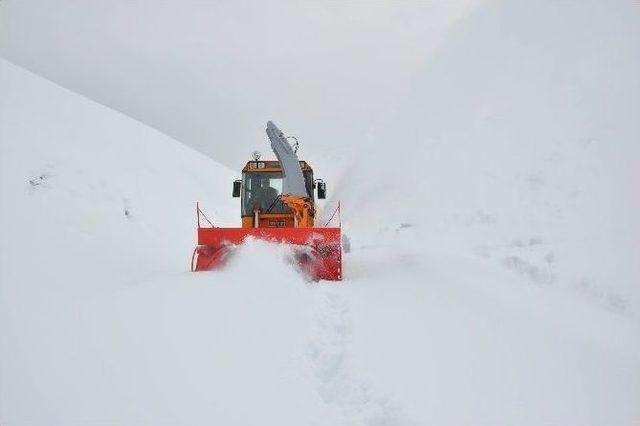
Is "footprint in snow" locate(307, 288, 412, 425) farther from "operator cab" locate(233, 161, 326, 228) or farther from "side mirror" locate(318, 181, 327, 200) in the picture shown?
"operator cab" locate(233, 161, 326, 228)

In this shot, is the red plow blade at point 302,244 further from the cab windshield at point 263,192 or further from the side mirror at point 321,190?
the cab windshield at point 263,192

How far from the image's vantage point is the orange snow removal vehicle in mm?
6914

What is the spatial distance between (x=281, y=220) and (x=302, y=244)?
61.9 inches

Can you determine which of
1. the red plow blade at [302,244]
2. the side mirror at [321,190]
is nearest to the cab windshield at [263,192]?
the side mirror at [321,190]

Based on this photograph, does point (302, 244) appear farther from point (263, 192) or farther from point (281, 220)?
point (263, 192)

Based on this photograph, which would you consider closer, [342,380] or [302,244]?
[342,380]

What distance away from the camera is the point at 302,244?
6.91 m

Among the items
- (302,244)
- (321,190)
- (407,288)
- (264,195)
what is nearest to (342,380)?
(407,288)

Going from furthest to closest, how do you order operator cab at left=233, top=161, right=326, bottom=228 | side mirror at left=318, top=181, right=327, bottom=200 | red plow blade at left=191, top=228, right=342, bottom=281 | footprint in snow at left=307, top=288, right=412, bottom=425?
operator cab at left=233, top=161, right=326, bottom=228
side mirror at left=318, top=181, right=327, bottom=200
red plow blade at left=191, top=228, right=342, bottom=281
footprint in snow at left=307, top=288, right=412, bottom=425

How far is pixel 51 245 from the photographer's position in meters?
8.27

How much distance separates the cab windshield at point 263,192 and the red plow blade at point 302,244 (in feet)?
4.83

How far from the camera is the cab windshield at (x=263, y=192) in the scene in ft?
27.5

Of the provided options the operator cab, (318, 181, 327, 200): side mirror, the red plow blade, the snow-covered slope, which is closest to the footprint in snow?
the snow-covered slope

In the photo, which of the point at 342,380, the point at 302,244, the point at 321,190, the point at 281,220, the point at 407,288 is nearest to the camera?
the point at 342,380
